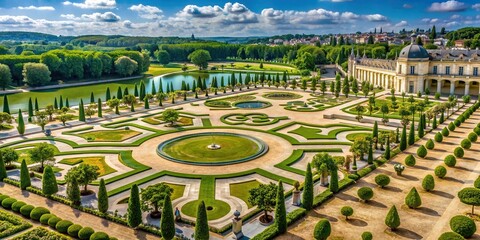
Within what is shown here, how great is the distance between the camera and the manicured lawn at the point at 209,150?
3675 cm

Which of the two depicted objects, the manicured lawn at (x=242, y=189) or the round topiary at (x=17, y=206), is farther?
the manicured lawn at (x=242, y=189)

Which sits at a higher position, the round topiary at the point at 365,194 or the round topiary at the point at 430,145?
the round topiary at the point at 430,145

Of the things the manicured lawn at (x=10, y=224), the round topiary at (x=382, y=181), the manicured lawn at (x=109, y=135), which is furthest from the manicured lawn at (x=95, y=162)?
the round topiary at (x=382, y=181)

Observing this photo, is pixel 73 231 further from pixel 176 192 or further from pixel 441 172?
pixel 441 172

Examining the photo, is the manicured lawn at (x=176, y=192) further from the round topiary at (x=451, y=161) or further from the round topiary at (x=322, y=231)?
the round topiary at (x=451, y=161)

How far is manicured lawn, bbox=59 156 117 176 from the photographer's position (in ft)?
110

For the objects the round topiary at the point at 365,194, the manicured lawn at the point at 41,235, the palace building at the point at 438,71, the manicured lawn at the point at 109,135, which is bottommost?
the manicured lawn at the point at 41,235

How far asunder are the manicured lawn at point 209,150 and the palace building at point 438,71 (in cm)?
4555

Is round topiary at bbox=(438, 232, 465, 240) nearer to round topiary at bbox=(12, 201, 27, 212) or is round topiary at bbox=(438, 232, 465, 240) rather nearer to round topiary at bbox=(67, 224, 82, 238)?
round topiary at bbox=(67, 224, 82, 238)

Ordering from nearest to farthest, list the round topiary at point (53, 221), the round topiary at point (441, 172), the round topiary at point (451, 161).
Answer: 1. the round topiary at point (53, 221)
2. the round topiary at point (441, 172)
3. the round topiary at point (451, 161)

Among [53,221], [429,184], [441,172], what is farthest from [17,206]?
[441,172]

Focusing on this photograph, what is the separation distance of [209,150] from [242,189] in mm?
10178

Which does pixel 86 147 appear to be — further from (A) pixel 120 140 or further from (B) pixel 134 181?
(B) pixel 134 181

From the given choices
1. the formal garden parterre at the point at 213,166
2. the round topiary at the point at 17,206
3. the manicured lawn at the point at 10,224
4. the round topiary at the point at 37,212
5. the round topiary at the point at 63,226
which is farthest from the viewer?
the round topiary at the point at 17,206
